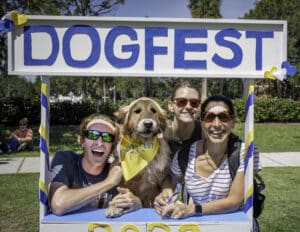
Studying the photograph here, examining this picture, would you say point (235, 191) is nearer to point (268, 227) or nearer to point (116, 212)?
point (116, 212)

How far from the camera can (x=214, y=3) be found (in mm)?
27547

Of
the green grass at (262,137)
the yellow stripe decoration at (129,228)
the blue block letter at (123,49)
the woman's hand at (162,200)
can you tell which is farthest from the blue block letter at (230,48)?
the green grass at (262,137)

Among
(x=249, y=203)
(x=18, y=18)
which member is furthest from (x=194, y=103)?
(x=18, y=18)

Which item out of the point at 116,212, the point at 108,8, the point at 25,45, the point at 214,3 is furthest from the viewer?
the point at 214,3

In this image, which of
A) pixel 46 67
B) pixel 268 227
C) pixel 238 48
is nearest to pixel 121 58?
pixel 46 67

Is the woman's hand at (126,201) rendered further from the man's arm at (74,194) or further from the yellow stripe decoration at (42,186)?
the yellow stripe decoration at (42,186)

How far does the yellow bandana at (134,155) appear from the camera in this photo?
9.13 feet

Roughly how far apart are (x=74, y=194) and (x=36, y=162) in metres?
8.13

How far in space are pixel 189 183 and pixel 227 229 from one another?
0.42 meters

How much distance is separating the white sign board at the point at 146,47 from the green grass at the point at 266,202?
11.7ft

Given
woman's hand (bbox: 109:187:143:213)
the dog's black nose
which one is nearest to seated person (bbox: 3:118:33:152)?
woman's hand (bbox: 109:187:143:213)

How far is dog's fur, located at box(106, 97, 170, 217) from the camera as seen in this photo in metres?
2.82

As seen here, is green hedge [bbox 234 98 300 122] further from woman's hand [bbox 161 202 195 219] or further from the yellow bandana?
woman's hand [bbox 161 202 195 219]

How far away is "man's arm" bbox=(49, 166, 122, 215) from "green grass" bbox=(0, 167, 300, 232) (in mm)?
3025
